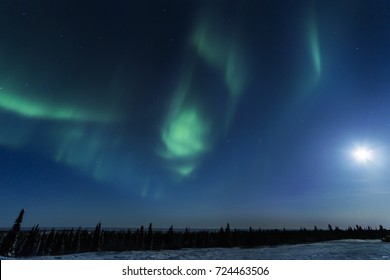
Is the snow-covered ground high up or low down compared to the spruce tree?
down

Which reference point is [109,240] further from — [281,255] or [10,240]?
[281,255]

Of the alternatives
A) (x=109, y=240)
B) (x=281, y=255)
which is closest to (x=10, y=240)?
(x=109, y=240)

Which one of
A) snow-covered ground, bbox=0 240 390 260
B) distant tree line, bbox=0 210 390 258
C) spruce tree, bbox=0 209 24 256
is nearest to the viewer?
snow-covered ground, bbox=0 240 390 260

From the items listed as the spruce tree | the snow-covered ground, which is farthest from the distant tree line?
the snow-covered ground

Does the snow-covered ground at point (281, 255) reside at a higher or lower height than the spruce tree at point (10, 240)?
lower

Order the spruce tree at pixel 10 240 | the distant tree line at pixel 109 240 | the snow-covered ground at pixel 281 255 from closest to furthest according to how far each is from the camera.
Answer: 1. the snow-covered ground at pixel 281 255
2. the spruce tree at pixel 10 240
3. the distant tree line at pixel 109 240

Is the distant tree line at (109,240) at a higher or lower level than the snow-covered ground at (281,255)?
higher

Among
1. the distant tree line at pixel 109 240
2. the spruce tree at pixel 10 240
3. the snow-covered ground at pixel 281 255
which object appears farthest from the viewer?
the distant tree line at pixel 109 240

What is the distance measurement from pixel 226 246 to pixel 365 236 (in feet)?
166

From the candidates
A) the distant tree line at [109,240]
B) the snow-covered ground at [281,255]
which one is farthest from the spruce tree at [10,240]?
the snow-covered ground at [281,255]

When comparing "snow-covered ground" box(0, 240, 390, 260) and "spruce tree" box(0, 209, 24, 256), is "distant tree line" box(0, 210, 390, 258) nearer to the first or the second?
"spruce tree" box(0, 209, 24, 256)

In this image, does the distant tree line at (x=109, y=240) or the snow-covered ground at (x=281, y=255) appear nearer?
the snow-covered ground at (x=281, y=255)

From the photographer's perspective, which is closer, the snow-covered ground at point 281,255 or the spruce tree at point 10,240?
the snow-covered ground at point 281,255

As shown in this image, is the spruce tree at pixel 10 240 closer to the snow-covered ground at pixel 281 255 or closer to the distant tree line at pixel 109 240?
the distant tree line at pixel 109 240
